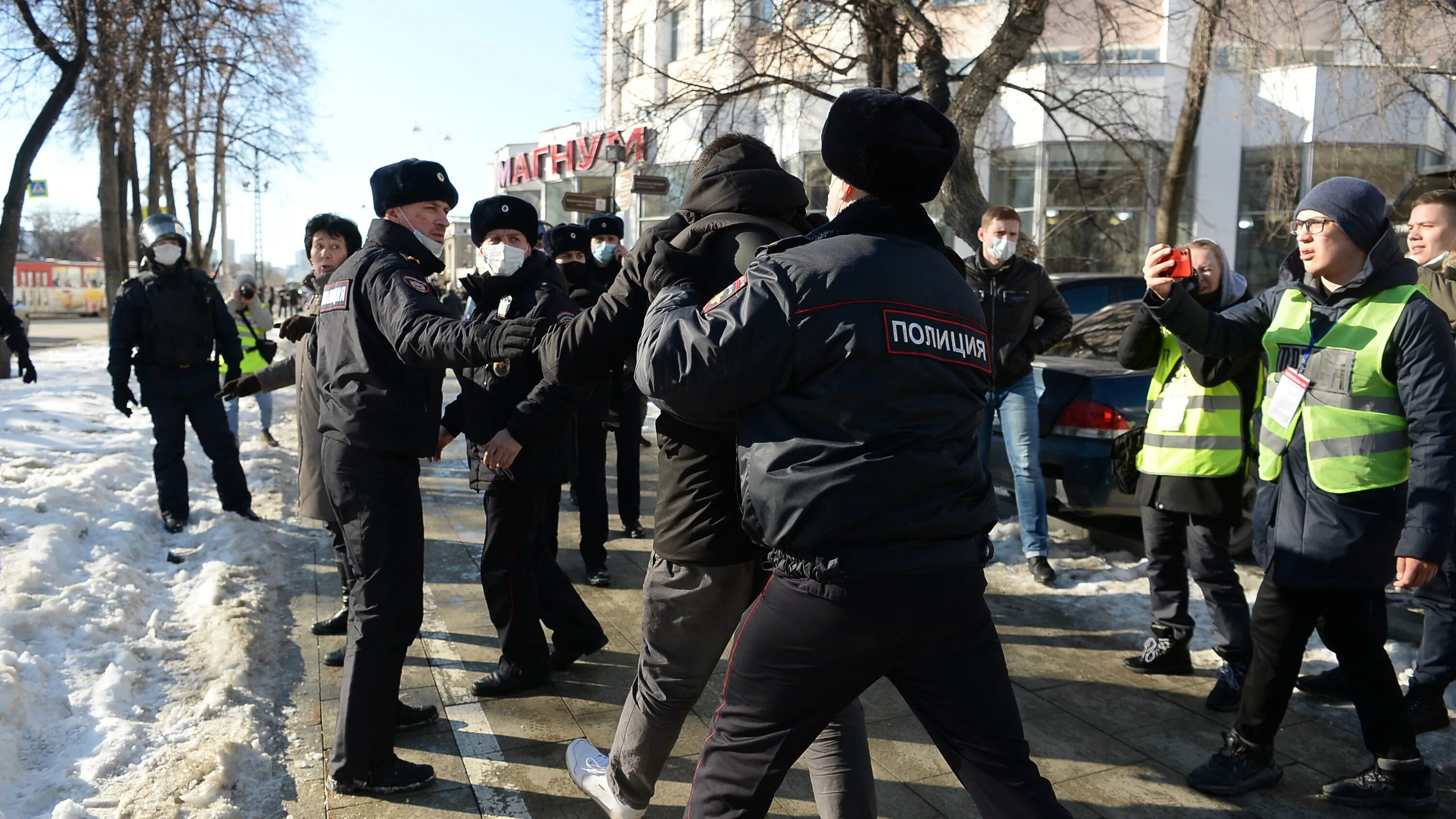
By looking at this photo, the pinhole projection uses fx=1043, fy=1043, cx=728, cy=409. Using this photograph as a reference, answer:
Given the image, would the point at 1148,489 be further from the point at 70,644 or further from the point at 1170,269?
→ the point at 70,644

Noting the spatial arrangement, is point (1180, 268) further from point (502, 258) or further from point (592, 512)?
point (592, 512)

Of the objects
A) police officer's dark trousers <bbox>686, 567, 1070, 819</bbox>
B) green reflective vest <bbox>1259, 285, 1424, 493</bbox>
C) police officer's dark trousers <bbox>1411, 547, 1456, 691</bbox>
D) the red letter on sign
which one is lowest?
police officer's dark trousers <bbox>1411, 547, 1456, 691</bbox>

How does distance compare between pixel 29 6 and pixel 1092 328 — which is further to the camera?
pixel 29 6

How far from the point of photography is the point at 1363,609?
3285 mm

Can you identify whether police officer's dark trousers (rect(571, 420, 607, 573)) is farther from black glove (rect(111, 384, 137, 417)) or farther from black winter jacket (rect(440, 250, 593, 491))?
black glove (rect(111, 384, 137, 417))

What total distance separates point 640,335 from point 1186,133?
1154 centimetres

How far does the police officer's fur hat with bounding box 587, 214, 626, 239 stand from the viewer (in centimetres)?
750

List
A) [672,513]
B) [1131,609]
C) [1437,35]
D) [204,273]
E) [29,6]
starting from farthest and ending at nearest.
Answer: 1. [29,6]
2. [1437,35]
3. [204,273]
4. [1131,609]
5. [672,513]

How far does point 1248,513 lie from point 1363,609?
2795 mm

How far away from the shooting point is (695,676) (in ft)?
9.05

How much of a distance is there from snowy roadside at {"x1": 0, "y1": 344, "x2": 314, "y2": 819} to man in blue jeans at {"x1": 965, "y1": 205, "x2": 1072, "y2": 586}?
3.91 meters

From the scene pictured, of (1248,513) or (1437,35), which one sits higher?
(1437,35)

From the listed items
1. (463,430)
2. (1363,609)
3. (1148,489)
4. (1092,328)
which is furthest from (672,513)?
(1092,328)

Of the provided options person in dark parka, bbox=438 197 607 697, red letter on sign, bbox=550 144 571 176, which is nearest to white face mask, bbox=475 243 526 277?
person in dark parka, bbox=438 197 607 697
